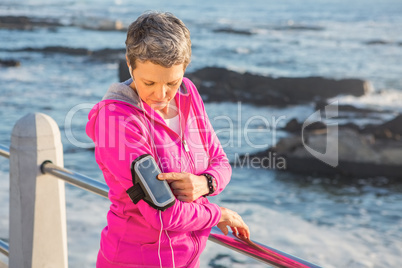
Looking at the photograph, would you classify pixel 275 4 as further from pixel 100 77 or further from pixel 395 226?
pixel 395 226

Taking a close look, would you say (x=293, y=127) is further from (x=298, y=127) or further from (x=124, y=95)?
(x=124, y=95)

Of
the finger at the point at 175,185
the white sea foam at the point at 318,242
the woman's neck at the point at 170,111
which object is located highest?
the woman's neck at the point at 170,111

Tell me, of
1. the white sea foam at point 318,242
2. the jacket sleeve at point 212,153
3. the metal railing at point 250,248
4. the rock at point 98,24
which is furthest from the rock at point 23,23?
the jacket sleeve at point 212,153

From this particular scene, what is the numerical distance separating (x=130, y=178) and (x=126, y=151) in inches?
2.9

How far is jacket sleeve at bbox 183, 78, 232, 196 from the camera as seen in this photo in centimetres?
170

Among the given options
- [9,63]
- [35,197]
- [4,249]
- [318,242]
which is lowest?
[318,242]

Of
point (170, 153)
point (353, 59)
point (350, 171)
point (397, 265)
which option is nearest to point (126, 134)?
point (170, 153)

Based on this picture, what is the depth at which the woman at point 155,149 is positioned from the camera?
1429 millimetres

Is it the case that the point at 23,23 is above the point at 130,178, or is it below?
above

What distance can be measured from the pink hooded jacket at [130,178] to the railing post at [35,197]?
1024 mm

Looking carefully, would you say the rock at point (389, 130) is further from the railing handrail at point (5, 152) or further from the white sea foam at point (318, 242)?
the railing handrail at point (5, 152)

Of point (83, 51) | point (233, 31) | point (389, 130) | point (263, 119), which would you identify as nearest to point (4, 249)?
point (389, 130)

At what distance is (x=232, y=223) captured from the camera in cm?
172

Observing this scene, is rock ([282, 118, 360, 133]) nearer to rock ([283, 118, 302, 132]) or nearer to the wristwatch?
rock ([283, 118, 302, 132])
